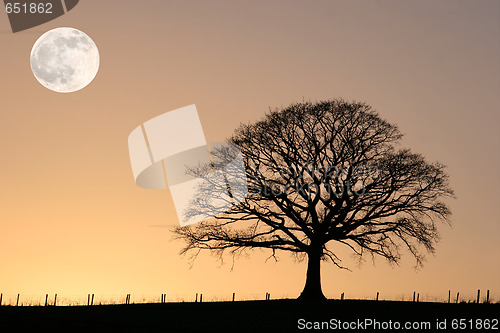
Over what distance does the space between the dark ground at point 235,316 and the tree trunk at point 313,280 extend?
82 cm

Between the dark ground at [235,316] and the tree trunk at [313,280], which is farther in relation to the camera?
the tree trunk at [313,280]

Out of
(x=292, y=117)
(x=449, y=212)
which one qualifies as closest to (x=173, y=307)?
(x=292, y=117)

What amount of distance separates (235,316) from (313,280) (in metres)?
8.52

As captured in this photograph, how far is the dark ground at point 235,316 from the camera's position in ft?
91.0

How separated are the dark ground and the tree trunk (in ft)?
2.67

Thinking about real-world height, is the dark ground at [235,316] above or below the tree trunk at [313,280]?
below

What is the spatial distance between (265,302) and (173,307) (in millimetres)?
6021

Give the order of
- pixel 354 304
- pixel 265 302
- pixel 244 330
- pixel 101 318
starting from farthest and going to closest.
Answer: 1. pixel 265 302
2. pixel 354 304
3. pixel 101 318
4. pixel 244 330

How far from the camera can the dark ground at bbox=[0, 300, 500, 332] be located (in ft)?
91.0

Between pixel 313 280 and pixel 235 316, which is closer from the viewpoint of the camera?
pixel 235 316

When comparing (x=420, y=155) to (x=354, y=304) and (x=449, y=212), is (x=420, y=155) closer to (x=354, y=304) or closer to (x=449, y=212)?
(x=449, y=212)

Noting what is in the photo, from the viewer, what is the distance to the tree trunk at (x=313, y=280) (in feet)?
134

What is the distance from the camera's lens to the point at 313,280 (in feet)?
135

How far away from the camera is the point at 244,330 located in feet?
86.6
